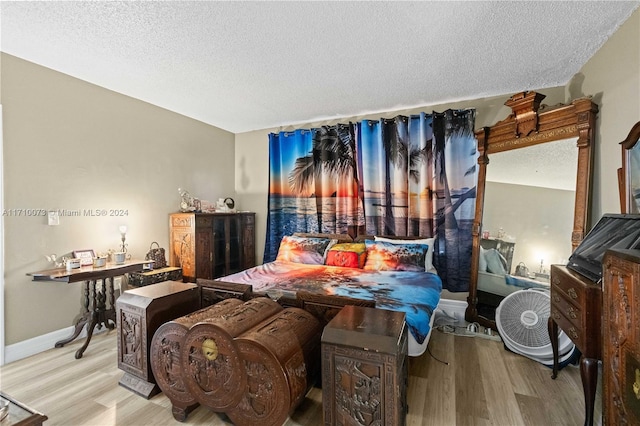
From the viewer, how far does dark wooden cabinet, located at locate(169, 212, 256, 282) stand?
359 centimetres

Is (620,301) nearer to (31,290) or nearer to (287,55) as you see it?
(287,55)

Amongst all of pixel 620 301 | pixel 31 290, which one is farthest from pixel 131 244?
pixel 620 301

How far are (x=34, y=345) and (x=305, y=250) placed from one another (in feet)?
8.60

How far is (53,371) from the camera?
87.8 inches

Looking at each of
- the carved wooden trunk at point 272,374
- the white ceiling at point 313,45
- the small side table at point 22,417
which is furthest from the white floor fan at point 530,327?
the small side table at point 22,417

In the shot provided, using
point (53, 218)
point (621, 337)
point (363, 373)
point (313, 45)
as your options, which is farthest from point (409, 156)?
point (53, 218)

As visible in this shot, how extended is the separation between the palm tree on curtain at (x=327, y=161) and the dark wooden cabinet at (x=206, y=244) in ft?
3.58

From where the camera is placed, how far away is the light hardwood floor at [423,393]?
1.69 meters

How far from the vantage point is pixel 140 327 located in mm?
1879

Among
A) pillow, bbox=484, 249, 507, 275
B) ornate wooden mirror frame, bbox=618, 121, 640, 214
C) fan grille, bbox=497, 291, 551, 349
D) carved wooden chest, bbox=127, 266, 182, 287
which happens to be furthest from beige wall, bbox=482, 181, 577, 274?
carved wooden chest, bbox=127, 266, 182, 287

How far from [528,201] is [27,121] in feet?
15.2

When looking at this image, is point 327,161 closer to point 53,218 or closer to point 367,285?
point 367,285

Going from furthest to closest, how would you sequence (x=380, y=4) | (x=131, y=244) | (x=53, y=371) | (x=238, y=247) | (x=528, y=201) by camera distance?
(x=238, y=247) → (x=131, y=244) → (x=528, y=201) → (x=53, y=371) → (x=380, y=4)

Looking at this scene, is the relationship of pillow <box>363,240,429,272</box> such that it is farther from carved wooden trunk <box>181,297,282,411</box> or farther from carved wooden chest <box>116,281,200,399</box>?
carved wooden chest <box>116,281,200,399</box>
